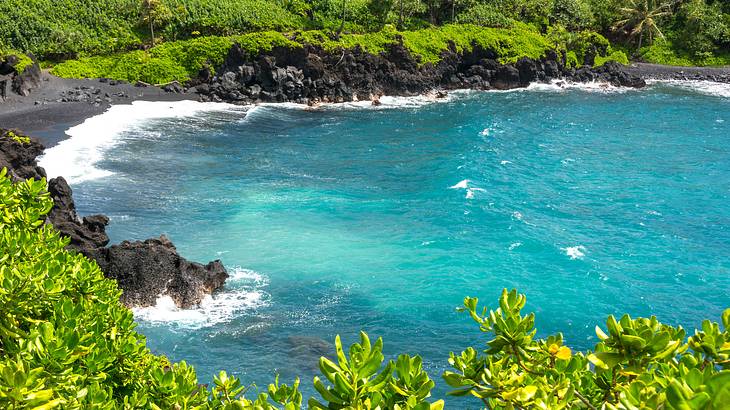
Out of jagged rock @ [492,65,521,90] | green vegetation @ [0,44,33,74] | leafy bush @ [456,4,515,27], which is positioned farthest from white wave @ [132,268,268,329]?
leafy bush @ [456,4,515,27]

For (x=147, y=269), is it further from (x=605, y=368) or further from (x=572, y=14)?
(x=572, y=14)

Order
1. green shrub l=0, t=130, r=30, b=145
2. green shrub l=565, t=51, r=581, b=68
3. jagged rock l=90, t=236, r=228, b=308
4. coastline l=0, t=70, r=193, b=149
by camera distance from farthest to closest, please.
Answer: green shrub l=565, t=51, r=581, b=68
coastline l=0, t=70, r=193, b=149
green shrub l=0, t=130, r=30, b=145
jagged rock l=90, t=236, r=228, b=308

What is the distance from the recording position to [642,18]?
94.3 metres

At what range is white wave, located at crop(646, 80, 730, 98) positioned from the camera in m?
77.1

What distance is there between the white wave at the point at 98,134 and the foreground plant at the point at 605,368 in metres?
40.4

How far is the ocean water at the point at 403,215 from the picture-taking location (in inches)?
1059

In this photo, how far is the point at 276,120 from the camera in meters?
61.2

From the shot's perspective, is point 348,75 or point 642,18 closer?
point 348,75

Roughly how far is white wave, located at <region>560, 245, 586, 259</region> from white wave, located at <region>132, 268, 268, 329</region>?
639 inches

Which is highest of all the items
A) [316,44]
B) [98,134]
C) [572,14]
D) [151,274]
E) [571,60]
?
[572,14]

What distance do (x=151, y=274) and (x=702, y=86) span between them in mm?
78250

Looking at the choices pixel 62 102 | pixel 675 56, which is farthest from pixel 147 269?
pixel 675 56

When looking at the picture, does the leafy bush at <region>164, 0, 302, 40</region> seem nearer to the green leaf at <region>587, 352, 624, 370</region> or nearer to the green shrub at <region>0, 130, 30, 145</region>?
the green shrub at <region>0, 130, 30, 145</region>

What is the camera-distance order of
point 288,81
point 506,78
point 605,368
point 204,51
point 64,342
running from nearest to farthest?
1. point 605,368
2. point 64,342
3. point 288,81
4. point 204,51
5. point 506,78
